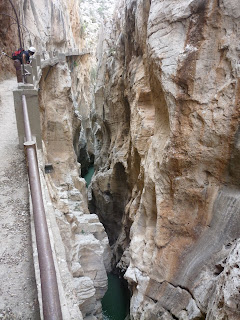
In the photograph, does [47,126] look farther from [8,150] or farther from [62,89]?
[8,150]

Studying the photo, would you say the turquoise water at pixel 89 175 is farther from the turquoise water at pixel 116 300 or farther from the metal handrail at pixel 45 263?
the metal handrail at pixel 45 263

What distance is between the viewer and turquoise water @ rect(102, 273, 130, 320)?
10485 mm

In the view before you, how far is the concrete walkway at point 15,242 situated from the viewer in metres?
2.79

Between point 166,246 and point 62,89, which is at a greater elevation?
point 62,89

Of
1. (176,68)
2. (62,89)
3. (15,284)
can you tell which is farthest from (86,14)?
(15,284)

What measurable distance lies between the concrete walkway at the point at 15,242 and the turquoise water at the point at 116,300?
7.48 metres

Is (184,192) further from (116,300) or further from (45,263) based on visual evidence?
(116,300)

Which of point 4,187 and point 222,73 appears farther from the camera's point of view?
point 222,73

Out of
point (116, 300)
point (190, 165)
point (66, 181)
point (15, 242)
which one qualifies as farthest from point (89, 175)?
point (15, 242)

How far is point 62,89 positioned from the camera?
44.9ft

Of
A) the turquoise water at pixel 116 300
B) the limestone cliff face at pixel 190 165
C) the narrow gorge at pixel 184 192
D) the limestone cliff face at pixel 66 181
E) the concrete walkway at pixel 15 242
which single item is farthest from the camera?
the turquoise water at pixel 116 300

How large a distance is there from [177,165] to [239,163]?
4.23 ft

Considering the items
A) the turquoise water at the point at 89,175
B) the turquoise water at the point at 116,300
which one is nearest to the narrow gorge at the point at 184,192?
the turquoise water at the point at 116,300

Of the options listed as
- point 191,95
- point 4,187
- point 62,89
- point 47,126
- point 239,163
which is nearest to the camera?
point 4,187
